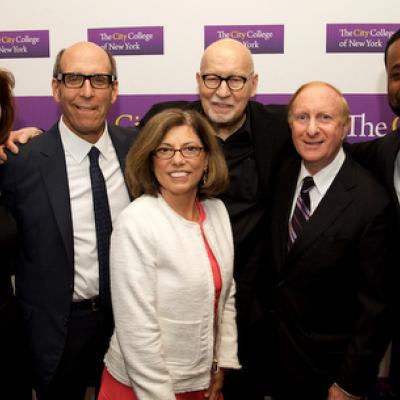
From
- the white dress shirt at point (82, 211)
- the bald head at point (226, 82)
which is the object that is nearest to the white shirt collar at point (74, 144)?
the white dress shirt at point (82, 211)

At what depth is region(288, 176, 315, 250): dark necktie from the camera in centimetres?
220

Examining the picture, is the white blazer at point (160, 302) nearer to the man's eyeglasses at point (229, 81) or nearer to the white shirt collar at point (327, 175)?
the white shirt collar at point (327, 175)

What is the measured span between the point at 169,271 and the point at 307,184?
2.78 feet

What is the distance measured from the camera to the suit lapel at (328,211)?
6.86 ft

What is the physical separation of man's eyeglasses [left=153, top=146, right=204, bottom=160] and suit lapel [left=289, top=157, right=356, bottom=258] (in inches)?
24.5

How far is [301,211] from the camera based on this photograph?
223 cm

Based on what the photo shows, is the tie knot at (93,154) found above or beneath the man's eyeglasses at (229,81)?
beneath

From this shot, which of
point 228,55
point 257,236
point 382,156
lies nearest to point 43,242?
point 257,236

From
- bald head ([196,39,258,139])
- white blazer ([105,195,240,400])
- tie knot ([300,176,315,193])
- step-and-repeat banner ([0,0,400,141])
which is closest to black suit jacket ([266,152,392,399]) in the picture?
tie knot ([300,176,315,193])

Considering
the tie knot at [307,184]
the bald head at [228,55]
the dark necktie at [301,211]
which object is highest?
the bald head at [228,55]

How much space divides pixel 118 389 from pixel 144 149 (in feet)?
3.18

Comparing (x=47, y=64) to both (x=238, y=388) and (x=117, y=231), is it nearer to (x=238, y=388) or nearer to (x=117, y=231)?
(x=117, y=231)

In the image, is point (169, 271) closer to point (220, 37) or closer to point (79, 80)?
point (79, 80)

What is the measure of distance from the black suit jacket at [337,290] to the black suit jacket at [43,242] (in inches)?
39.6
